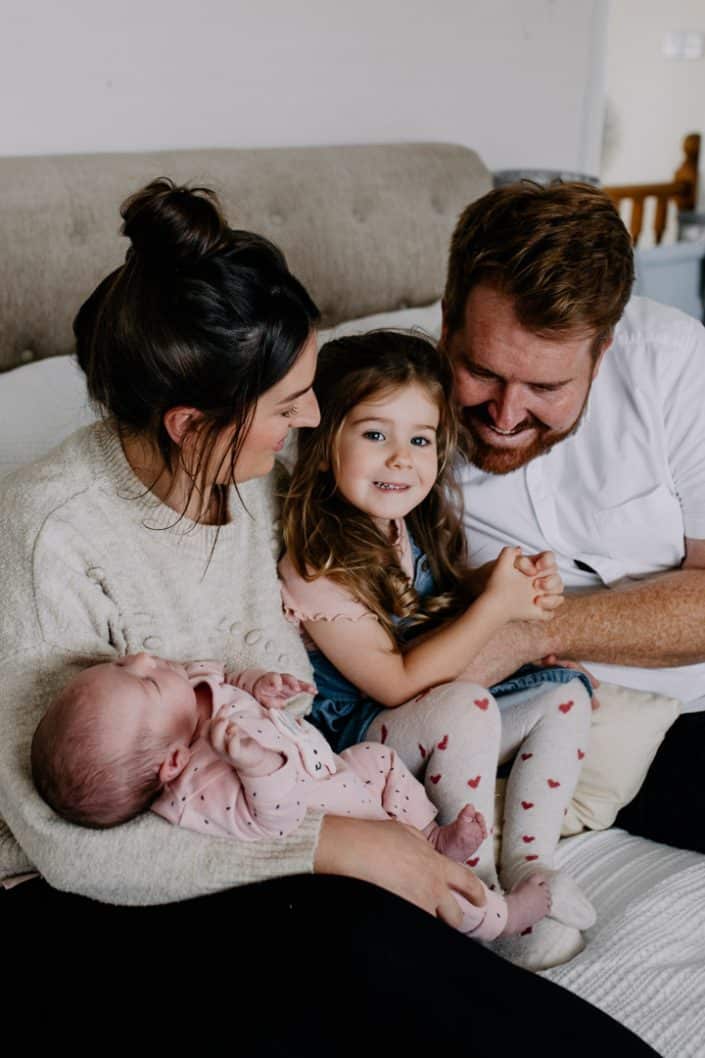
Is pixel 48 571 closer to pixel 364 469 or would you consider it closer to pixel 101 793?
pixel 101 793

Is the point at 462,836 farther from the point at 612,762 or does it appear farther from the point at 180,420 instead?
the point at 180,420

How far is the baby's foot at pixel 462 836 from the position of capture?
1.46 meters

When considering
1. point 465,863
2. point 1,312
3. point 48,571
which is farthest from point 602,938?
point 1,312

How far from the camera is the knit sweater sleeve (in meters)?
1.21

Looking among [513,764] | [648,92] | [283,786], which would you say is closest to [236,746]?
[283,786]

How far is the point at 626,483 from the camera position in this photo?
1.88 metres

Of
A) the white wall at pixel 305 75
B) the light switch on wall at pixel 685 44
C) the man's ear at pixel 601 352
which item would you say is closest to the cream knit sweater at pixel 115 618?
the man's ear at pixel 601 352

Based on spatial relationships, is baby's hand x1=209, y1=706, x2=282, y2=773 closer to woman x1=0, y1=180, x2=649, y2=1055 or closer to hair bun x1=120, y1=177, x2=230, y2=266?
woman x1=0, y1=180, x2=649, y2=1055

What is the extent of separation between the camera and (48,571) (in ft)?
4.25

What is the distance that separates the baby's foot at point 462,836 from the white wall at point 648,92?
5.91 metres

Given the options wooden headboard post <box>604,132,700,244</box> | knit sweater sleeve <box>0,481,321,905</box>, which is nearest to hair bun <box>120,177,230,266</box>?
knit sweater sleeve <box>0,481,321,905</box>

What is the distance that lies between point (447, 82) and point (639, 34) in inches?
146

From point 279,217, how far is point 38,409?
0.91m

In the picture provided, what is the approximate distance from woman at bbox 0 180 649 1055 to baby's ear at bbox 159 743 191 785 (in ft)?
0.17
